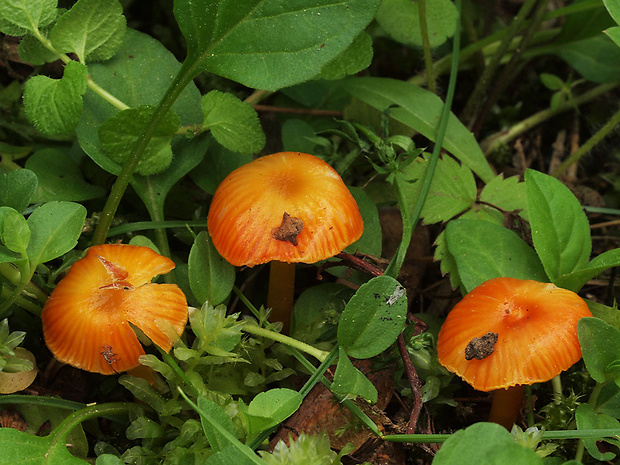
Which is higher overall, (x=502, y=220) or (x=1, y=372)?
(x=502, y=220)

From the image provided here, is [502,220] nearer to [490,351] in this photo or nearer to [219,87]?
[490,351]

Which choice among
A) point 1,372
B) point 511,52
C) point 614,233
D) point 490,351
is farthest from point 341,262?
point 511,52

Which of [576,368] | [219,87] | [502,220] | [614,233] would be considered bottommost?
[576,368]

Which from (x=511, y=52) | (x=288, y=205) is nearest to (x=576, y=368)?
(x=288, y=205)

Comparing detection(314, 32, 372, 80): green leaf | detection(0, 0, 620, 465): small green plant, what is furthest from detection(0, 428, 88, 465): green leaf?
detection(314, 32, 372, 80): green leaf

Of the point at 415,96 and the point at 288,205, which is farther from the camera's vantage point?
the point at 415,96

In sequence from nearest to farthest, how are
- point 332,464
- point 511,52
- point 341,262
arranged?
point 332,464, point 341,262, point 511,52

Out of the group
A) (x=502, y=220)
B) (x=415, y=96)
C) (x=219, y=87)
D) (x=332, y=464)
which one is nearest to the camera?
(x=332, y=464)
